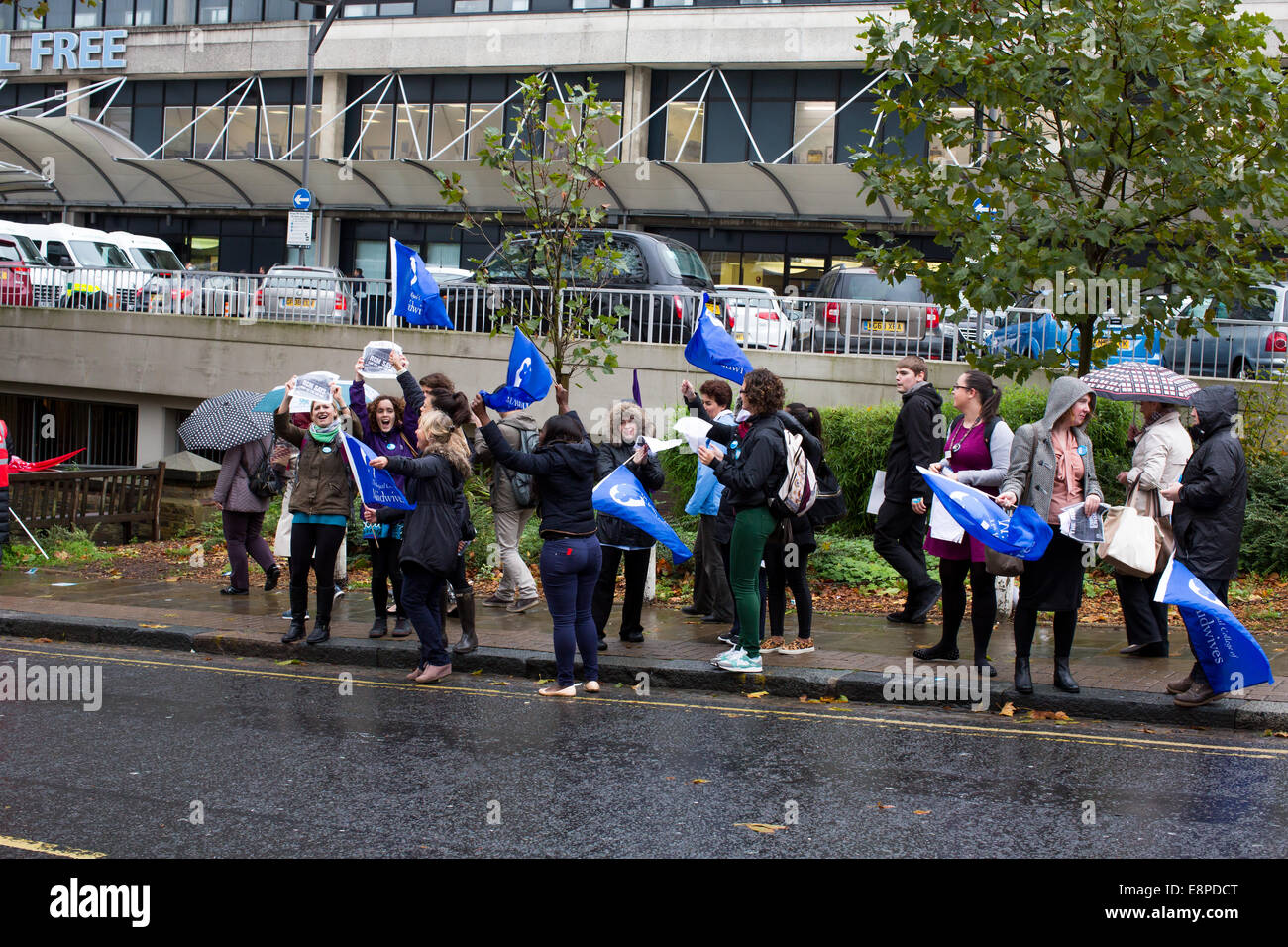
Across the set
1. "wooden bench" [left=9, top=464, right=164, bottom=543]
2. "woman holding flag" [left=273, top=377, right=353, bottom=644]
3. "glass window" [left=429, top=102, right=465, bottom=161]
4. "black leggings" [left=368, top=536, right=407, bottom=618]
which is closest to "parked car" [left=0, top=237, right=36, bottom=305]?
"wooden bench" [left=9, top=464, right=164, bottom=543]

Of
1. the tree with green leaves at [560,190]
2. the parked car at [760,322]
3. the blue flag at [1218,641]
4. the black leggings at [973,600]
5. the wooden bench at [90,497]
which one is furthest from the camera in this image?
the parked car at [760,322]

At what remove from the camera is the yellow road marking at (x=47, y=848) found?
5.41m

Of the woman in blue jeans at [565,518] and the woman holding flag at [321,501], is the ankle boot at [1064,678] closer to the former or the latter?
the woman in blue jeans at [565,518]

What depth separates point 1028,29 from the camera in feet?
34.5

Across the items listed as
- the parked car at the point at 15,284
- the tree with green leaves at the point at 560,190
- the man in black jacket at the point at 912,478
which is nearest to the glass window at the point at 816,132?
the parked car at the point at 15,284

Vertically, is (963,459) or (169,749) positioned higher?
(963,459)

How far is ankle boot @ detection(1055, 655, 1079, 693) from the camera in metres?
8.38

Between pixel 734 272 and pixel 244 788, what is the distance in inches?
1167

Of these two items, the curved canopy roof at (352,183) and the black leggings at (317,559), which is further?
the curved canopy roof at (352,183)

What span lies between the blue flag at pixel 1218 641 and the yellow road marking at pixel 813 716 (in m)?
0.53

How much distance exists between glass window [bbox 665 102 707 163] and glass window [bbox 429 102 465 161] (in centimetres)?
595
